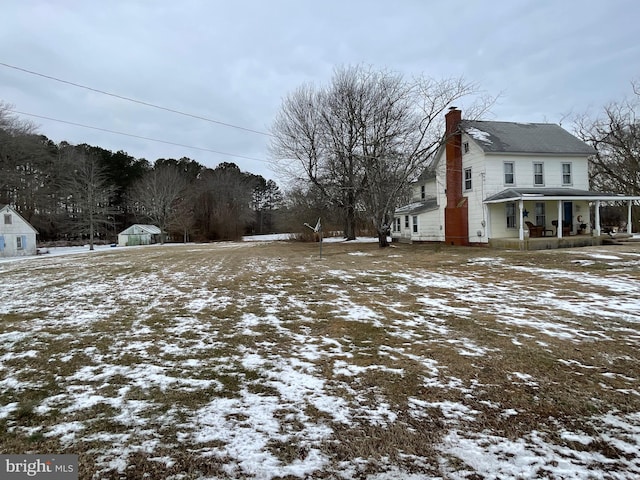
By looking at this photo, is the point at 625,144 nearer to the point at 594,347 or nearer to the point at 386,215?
the point at 386,215

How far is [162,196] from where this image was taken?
1913 inches

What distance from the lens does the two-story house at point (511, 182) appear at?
63.5 feet

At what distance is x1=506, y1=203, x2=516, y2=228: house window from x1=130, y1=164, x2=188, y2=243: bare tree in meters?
41.4

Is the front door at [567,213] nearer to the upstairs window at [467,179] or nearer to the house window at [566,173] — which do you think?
the house window at [566,173]

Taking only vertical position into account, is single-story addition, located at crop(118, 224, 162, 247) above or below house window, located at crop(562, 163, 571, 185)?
below

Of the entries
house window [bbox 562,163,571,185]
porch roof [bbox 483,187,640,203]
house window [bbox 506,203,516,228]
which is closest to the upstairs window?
porch roof [bbox 483,187,640,203]

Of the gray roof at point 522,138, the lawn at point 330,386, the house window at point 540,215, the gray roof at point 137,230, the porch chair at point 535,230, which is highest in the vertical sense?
the gray roof at point 522,138

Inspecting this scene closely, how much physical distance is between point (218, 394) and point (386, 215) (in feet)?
65.3

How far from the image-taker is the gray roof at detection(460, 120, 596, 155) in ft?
64.6

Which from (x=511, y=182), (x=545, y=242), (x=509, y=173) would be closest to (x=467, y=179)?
(x=509, y=173)

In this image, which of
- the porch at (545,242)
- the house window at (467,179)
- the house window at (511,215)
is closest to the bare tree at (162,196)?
the house window at (467,179)

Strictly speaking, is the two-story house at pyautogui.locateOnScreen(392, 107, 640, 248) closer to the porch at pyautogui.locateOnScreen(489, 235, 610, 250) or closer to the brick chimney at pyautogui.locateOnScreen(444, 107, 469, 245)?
the brick chimney at pyautogui.locateOnScreen(444, 107, 469, 245)
